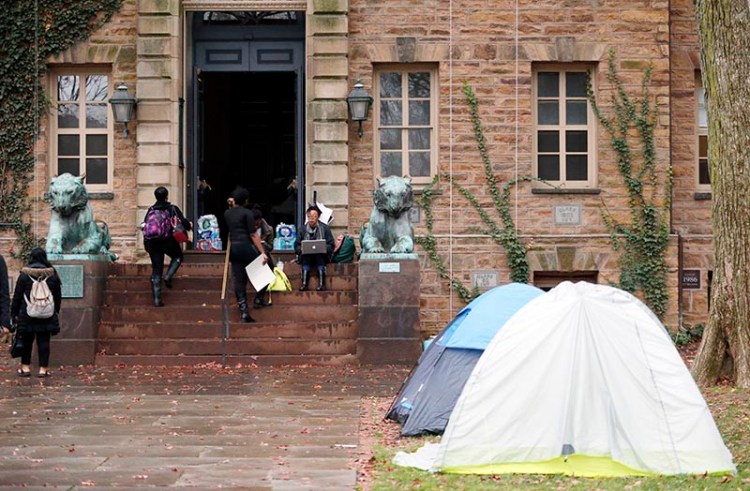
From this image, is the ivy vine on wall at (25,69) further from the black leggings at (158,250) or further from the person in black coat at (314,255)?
the person in black coat at (314,255)

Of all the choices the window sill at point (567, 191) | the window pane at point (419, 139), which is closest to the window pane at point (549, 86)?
the window sill at point (567, 191)

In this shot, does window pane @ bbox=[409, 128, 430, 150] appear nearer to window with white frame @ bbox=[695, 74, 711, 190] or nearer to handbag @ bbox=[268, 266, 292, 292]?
handbag @ bbox=[268, 266, 292, 292]

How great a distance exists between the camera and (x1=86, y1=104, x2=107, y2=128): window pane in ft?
72.7

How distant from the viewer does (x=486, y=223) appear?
2147 centimetres

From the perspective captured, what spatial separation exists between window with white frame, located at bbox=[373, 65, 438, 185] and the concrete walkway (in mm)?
4970

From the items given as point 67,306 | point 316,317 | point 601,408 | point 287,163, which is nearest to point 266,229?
point 316,317

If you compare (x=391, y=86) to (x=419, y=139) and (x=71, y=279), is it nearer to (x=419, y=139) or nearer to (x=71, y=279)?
(x=419, y=139)

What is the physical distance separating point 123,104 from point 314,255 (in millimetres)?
4262

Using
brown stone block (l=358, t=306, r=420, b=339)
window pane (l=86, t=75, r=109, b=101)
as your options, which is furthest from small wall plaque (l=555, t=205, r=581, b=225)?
window pane (l=86, t=75, r=109, b=101)

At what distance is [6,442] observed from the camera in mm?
11945

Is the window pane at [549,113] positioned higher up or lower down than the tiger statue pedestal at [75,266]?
higher up

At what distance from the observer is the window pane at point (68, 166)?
2216 centimetres

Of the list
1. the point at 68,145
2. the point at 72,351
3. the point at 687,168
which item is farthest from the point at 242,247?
the point at 687,168

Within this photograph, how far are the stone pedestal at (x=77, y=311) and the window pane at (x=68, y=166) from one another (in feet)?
12.9
